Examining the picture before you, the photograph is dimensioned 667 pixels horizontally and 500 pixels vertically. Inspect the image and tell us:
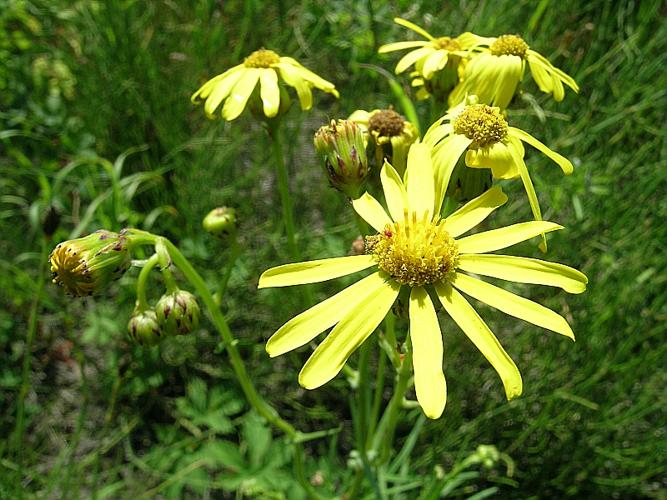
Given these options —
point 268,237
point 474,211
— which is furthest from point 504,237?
point 268,237

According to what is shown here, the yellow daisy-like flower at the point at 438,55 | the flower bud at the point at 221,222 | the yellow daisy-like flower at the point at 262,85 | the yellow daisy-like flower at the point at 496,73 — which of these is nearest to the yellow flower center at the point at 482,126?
the yellow daisy-like flower at the point at 496,73

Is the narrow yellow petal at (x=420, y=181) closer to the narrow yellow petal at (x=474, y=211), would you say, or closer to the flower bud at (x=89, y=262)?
the narrow yellow petal at (x=474, y=211)

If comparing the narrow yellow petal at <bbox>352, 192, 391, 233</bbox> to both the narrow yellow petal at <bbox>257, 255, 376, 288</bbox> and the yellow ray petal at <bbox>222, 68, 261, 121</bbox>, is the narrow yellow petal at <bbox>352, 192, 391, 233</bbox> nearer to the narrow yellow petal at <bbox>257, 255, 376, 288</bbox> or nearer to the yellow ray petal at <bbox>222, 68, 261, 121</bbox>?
the narrow yellow petal at <bbox>257, 255, 376, 288</bbox>

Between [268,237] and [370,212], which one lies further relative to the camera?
[268,237]

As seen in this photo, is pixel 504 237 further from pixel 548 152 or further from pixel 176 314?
pixel 176 314

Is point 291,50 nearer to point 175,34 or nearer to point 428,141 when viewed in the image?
point 175,34

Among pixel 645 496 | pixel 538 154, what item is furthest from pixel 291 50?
pixel 645 496

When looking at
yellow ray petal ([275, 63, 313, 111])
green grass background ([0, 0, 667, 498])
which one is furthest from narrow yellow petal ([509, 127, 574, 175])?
green grass background ([0, 0, 667, 498])
